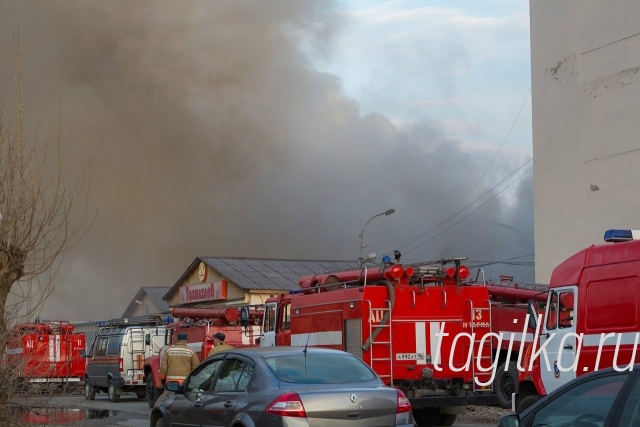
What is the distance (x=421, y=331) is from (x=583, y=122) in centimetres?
2414

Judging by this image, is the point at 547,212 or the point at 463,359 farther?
the point at 547,212

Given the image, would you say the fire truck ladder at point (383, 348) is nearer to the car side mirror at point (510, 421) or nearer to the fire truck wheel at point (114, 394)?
the car side mirror at point (510, 421)

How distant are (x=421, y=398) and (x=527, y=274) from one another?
52.2 m

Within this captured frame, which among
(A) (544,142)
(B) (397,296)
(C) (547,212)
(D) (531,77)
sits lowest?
(B) (397,296)

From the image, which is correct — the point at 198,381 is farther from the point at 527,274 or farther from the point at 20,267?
the point at 527,274

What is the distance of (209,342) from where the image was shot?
25156 millimetres

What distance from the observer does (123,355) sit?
2812 centimetres

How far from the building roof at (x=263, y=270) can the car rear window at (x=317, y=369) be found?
4875 centimetres

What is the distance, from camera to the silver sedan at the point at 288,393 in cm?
893

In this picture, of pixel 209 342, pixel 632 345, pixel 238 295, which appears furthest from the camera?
pixel 238 295

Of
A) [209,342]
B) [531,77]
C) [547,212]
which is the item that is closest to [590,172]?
[547,212]

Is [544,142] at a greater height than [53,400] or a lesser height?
greater

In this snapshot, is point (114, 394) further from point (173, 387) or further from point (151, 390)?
point (173, 387)

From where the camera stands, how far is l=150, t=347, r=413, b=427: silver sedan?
29.3ft
